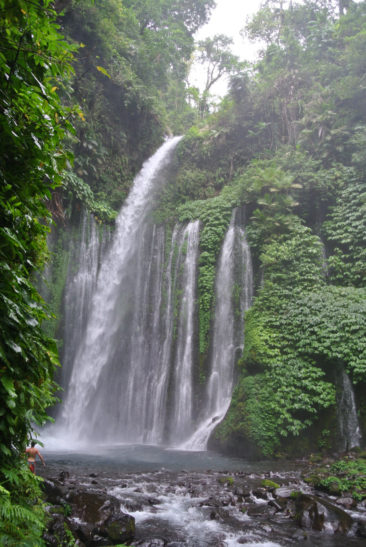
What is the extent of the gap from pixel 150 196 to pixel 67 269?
6.31m

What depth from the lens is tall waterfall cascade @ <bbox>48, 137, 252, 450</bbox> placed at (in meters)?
12.1

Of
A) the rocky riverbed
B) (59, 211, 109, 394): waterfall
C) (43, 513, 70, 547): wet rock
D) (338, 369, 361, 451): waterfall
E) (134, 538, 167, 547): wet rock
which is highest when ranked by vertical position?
(59, 211, 109, 394): waterfall

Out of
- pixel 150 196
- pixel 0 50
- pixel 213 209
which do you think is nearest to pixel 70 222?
pixel 150 196

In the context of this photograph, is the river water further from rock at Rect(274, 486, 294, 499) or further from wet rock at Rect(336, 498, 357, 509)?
wet rock at Rect(336, 498, 357, 509)

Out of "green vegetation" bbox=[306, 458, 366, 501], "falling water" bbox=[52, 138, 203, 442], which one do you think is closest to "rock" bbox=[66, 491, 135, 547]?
"green vegetation" bbox=[306, 458, 366, 501]

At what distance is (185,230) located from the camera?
15.9 m

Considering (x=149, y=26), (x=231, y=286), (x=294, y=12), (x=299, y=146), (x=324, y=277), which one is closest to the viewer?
(x=324, y=277)

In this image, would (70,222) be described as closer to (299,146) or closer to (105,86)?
(105,86)

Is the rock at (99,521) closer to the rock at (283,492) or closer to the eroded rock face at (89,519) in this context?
the eroded rock face at (89,519)

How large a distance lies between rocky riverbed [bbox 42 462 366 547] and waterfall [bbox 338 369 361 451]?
249 cm

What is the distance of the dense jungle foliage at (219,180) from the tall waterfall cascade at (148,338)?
2.12 ft

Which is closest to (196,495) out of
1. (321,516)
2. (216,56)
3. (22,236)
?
(321,516)

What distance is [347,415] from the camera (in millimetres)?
8664

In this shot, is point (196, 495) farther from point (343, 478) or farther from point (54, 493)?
point (343, 478)
